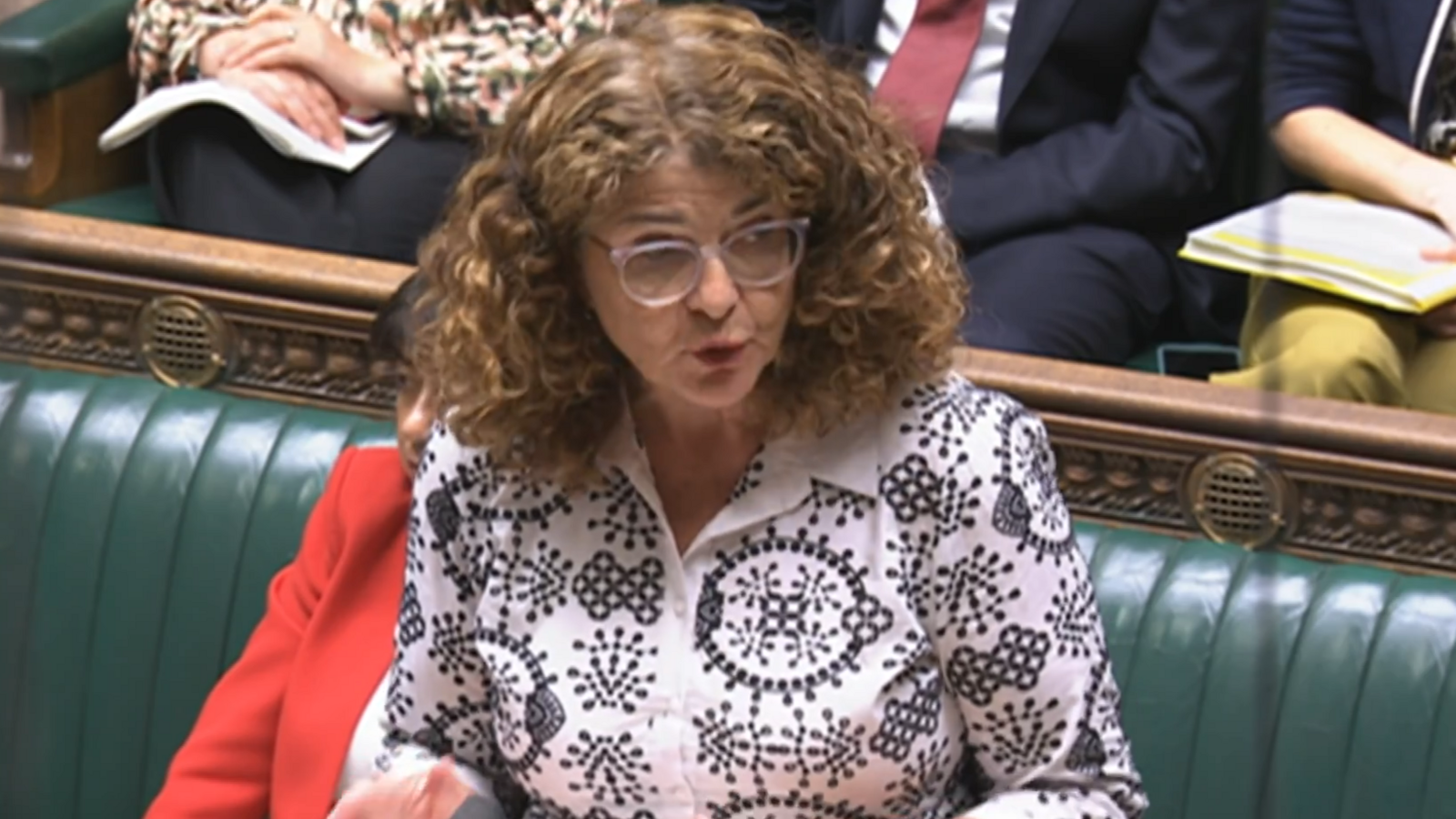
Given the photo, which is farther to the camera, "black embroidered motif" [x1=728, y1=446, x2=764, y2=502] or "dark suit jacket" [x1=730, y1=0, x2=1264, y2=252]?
"dark suit jacket" [x1=730, y1=0, x2=1264, y2=252]

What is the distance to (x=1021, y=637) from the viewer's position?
1129mm

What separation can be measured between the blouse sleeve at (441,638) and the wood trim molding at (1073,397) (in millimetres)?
325

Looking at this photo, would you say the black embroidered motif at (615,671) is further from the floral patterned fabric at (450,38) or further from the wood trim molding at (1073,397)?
the floral patterned fabric at (450,38)

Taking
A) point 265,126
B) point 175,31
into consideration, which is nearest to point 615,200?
point 265,126

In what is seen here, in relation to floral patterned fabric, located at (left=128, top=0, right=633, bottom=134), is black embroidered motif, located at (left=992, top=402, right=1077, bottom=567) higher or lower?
higher

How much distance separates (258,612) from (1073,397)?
25.5 inches

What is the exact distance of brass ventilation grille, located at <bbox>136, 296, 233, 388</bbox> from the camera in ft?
6.10

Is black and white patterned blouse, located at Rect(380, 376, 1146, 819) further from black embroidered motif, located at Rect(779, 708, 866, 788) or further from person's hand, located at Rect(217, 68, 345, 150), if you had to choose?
person's hand, located at Rect(217, 68, 345, 150)

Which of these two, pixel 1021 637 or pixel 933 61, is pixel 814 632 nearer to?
pixel 1021 637

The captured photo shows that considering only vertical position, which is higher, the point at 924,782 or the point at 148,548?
the point at 924,782

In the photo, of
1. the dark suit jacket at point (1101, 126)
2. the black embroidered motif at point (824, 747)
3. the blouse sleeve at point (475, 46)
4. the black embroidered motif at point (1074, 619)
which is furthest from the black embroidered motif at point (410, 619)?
the blouse sleeve at point (475, 46)

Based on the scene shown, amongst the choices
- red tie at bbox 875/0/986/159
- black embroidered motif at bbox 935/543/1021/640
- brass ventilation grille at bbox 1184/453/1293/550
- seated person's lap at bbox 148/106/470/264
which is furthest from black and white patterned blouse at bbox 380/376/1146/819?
seated person's lap at bbox 148/106/470/264

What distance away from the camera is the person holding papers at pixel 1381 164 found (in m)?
1.57

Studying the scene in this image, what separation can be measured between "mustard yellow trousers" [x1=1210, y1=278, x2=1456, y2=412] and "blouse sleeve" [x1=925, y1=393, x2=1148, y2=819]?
46 centimetres
